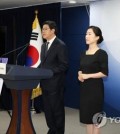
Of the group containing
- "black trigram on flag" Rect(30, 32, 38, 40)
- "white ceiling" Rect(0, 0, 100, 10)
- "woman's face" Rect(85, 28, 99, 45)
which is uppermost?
"white ceiling" Rect(0, 0, 100, 10)

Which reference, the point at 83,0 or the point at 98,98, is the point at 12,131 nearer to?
the point at 98,98

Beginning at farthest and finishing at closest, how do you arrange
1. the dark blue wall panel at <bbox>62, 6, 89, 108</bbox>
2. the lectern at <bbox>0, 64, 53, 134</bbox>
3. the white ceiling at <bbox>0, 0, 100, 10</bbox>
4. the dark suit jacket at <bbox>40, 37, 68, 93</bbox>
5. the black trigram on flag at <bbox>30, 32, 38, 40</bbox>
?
the dark blue wall panel at <bbox>62, 6, 89, 108</bbox> < the black trigram on flag at <bbox>30, 32, 38, 40</bbox> < the white ceiling at <bbox>0, 0, 100, 10</bbox> < the dark suit jacket at <bbox>40, 37, 68, 93</bbox> < the lectern at <bbox>0, 64, 53, 134</bbox>

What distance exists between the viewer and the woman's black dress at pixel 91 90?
9.94 ft

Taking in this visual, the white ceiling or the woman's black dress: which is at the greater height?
the white ceiling

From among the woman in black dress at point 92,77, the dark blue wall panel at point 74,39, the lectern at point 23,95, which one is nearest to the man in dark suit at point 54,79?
the lectern at point 23,95

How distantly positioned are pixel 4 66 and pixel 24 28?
378 cm

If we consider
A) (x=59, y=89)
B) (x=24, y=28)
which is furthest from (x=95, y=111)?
(x=24, y=28)

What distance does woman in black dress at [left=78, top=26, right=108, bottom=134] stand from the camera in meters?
3.01

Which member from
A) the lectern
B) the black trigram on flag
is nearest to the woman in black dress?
the lectern

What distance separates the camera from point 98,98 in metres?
3.08

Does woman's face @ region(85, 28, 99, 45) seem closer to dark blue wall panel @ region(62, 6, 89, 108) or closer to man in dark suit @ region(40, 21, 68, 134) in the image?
man in dark suit @ region(40, 21, 68, 134)

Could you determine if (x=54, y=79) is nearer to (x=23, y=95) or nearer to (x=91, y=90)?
(x=23, y=95)

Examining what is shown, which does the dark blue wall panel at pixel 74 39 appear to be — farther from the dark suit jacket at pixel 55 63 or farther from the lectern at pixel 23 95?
the lectern at pixel 23 95

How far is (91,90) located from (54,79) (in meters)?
0.68
